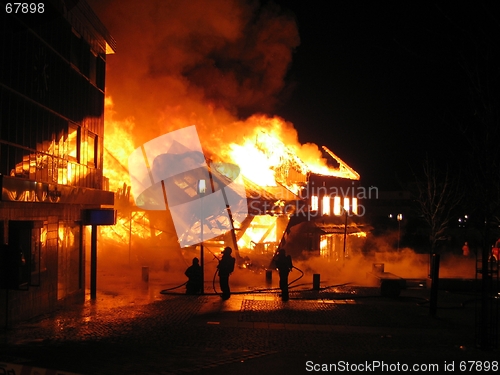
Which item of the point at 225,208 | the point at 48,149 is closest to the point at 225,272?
the point at 48,149

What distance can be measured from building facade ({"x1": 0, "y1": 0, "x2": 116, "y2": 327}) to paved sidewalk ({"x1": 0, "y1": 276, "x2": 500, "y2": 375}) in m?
0.96

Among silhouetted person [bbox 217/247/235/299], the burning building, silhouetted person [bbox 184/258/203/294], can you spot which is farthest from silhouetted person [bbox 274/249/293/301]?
the burning building

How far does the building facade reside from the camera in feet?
33.7

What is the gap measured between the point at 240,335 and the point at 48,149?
6.26 meters

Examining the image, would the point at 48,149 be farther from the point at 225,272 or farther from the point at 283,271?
the point at 283,271

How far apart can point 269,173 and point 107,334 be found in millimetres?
18446

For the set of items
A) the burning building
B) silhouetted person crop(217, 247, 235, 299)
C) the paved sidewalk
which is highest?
the burning building

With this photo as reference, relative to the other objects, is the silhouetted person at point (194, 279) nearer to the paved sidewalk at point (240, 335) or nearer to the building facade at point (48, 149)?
the paved sidewalk at point (240, 335)

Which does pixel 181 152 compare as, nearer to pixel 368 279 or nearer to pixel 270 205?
pixel 270 205

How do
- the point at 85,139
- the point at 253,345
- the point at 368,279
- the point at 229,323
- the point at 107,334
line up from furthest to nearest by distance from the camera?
the point at 368,279 → the point at 85,139 → the point at 229,323 → the point at 107,334 → the point at 253,345

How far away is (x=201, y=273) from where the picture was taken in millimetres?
15883

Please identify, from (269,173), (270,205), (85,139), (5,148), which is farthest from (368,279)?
(5,148)

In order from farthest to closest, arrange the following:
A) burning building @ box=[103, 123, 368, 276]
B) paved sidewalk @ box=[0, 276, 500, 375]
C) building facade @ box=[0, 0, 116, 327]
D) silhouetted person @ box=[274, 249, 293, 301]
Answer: burning building @ box=[103, 123, 368, 276] → silhouetted person @ box=[274, 249, 293, 301] → building facade @ box=[0, 0, 116, 327] → paved sidewalk @ box=[0, 276, 500, 375]

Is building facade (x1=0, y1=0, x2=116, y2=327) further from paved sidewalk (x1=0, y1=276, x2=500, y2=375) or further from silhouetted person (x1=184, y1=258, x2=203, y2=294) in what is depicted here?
silhouetted person (x1=184, y1=258, x2=203, y2=294)
